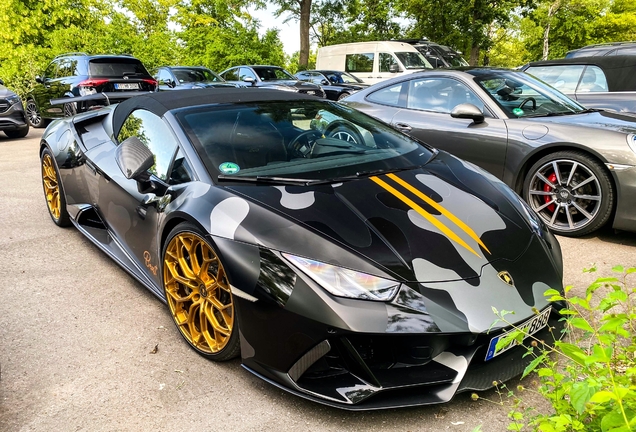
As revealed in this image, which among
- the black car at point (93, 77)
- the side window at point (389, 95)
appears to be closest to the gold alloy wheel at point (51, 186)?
the side window at point (389, 95)

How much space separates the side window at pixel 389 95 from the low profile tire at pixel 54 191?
10.9 feet

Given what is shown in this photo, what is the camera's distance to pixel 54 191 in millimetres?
4805

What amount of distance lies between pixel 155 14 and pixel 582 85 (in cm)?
4482

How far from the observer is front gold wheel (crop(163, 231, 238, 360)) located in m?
2.46

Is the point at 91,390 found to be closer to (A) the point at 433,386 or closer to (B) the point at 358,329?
(B) the point at 358,329

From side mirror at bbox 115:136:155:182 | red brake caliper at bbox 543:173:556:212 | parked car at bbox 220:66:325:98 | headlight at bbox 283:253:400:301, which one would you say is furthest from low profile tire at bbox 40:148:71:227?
parked car at bbox 220:66:325:98

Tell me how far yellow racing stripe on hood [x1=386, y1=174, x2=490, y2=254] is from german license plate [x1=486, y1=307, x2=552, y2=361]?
357 millimetres

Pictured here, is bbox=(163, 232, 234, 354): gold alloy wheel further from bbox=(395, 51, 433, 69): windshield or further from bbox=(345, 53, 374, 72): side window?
bbox=(345, 53, 374, 72): side window

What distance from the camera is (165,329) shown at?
2986mm

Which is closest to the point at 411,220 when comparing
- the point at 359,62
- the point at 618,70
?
the point at 618,70

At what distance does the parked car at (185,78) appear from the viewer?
13945 millimetres

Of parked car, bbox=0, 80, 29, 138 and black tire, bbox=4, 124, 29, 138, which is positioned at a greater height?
parked car, bbox=0, 80, 29, 138

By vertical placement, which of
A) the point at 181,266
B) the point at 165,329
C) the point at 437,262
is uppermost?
the point at 437,262

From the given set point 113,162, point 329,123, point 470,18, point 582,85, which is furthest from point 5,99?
point 470,18
